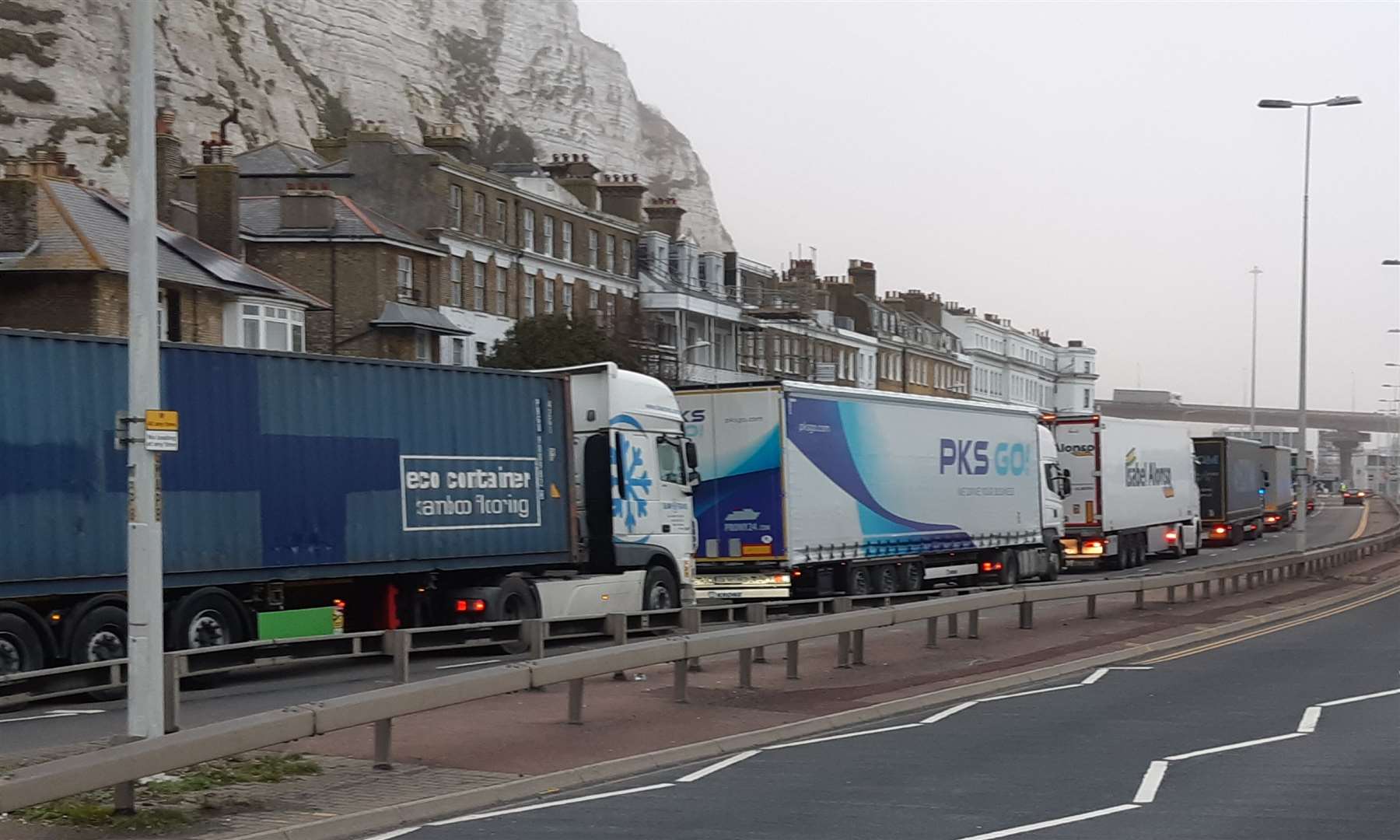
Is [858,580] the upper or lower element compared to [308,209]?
lower

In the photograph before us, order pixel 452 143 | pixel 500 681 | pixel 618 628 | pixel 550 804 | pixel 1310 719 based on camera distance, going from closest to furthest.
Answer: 1. pixel 550 804
2. pixel 500 681
3. pixel 1310 719
4. pixel 618 628
5. pixel 452 143

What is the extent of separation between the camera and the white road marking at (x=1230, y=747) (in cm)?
1330

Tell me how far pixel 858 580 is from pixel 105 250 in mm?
20767

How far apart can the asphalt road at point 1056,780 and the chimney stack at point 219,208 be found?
34658 mm

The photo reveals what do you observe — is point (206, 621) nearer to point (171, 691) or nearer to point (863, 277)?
point (171, 691)

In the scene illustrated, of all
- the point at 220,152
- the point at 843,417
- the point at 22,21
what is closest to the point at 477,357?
the point at 220,152

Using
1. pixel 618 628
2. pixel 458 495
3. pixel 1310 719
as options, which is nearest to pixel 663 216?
pixel 458 495

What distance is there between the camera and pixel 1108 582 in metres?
27.2

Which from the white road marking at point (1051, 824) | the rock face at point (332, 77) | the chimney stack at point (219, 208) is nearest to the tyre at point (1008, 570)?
the chimney stack at point (219, 208)

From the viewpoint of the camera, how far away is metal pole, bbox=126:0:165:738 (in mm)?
11047

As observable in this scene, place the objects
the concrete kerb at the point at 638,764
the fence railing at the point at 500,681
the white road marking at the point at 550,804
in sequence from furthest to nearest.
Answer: the white road marking at the point at 550,804, the concrete kerb at the point at 638,764, the fence railing at the point at 500,681

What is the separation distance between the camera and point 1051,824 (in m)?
10.4

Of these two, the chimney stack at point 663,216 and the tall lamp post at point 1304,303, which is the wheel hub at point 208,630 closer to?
the tall lamp post at point 1304,303

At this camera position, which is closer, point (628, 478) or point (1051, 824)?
point (1051, 824)
